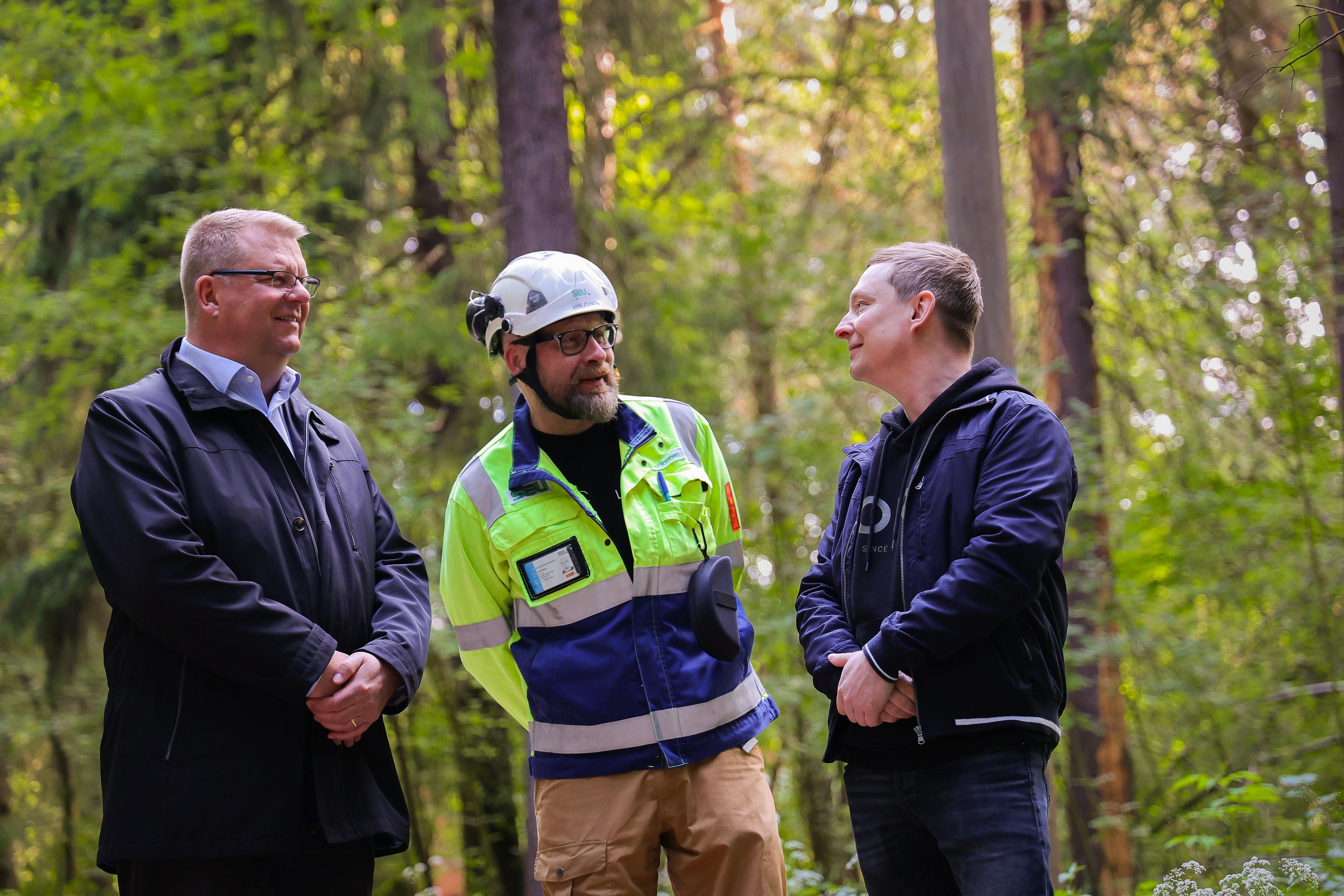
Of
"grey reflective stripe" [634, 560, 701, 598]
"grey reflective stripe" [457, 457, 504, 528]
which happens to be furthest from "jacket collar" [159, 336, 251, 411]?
"grey reflective stripe" [634, 560, 701, 598]

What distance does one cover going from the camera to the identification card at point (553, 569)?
2613 mm

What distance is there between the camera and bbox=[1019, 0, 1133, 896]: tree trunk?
710 cm

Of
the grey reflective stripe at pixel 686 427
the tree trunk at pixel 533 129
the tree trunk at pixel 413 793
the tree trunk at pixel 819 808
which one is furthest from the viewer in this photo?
the tree trunk at pixel 819 808

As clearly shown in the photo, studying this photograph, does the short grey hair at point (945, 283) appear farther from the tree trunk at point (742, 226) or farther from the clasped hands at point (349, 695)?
the tree trunk at point (742, 226)

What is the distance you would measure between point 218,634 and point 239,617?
0.06 m

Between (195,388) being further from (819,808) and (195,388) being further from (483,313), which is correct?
(819,808)

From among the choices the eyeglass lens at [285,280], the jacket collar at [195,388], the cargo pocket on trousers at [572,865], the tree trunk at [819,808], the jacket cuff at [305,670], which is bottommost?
the tree trunk at [819,808]

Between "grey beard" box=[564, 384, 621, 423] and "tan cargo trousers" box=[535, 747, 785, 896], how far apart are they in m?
0.94

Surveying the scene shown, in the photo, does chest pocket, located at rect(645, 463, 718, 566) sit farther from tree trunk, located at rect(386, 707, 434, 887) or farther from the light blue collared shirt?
tree trunk, located at rect(386, 707, 434, 887)

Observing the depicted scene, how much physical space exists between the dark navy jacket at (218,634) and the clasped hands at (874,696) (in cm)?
112

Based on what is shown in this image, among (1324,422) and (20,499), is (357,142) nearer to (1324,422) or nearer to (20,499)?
(20,499)

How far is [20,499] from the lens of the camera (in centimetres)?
794

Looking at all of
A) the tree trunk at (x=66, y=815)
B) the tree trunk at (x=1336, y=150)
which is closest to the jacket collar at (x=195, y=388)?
the tree trunk at (x=1336, y=150)

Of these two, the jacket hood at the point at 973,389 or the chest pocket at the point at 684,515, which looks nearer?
the jacket hood at the point at 973,389
